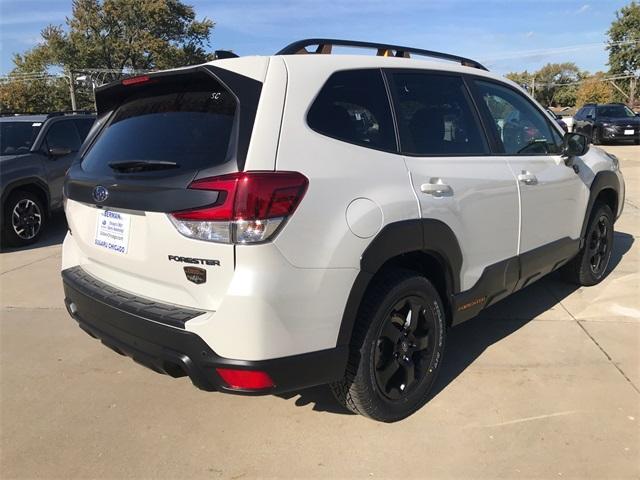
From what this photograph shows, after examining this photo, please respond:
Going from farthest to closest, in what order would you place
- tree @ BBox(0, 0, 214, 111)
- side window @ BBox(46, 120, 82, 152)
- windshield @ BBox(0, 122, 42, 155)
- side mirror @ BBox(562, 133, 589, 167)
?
tree @ BBox(0, 0, 214, 111) → side window @ BBox(46, 120, 82, 152) → windshield @ BBox(0, 122, 42, 155) → side mirror @ BBox(562, 133, 589, 167)

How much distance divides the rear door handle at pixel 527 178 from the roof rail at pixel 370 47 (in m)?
0.84

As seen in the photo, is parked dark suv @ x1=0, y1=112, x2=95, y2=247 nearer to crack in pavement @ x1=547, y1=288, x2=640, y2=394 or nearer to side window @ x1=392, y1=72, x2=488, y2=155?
side window @ x1=392, y1=72, x2=488, y2=155

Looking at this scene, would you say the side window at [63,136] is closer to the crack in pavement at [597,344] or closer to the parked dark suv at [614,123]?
the crack in pavement at [597,344]

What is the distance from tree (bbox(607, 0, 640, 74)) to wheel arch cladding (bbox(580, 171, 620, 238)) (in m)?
55.3

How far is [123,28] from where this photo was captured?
51.1 metres

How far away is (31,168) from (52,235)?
117 centimetres

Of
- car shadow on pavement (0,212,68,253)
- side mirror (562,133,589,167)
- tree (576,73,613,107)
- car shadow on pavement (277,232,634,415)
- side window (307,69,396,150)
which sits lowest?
car shadow on pavement (0,212,68,253)

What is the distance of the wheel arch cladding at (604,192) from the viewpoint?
4.49 m

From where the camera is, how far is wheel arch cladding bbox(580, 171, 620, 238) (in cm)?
449

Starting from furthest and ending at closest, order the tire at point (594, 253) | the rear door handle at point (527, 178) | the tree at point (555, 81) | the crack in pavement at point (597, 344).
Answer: the tree at point (555, 81) → the tire at point (594, 253) → the rear door handle at point (527, 178) → the crack in pavement at point (597, 344)

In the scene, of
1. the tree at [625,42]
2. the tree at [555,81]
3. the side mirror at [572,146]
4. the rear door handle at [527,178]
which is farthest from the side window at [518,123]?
the tree at [555,81]

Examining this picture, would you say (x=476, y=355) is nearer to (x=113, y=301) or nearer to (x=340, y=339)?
(x=340, y=339)

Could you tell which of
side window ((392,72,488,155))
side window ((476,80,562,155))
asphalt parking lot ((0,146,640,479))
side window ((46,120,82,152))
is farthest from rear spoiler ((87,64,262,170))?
side window ((46,120,82,152))

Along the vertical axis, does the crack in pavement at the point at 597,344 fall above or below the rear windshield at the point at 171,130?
below
